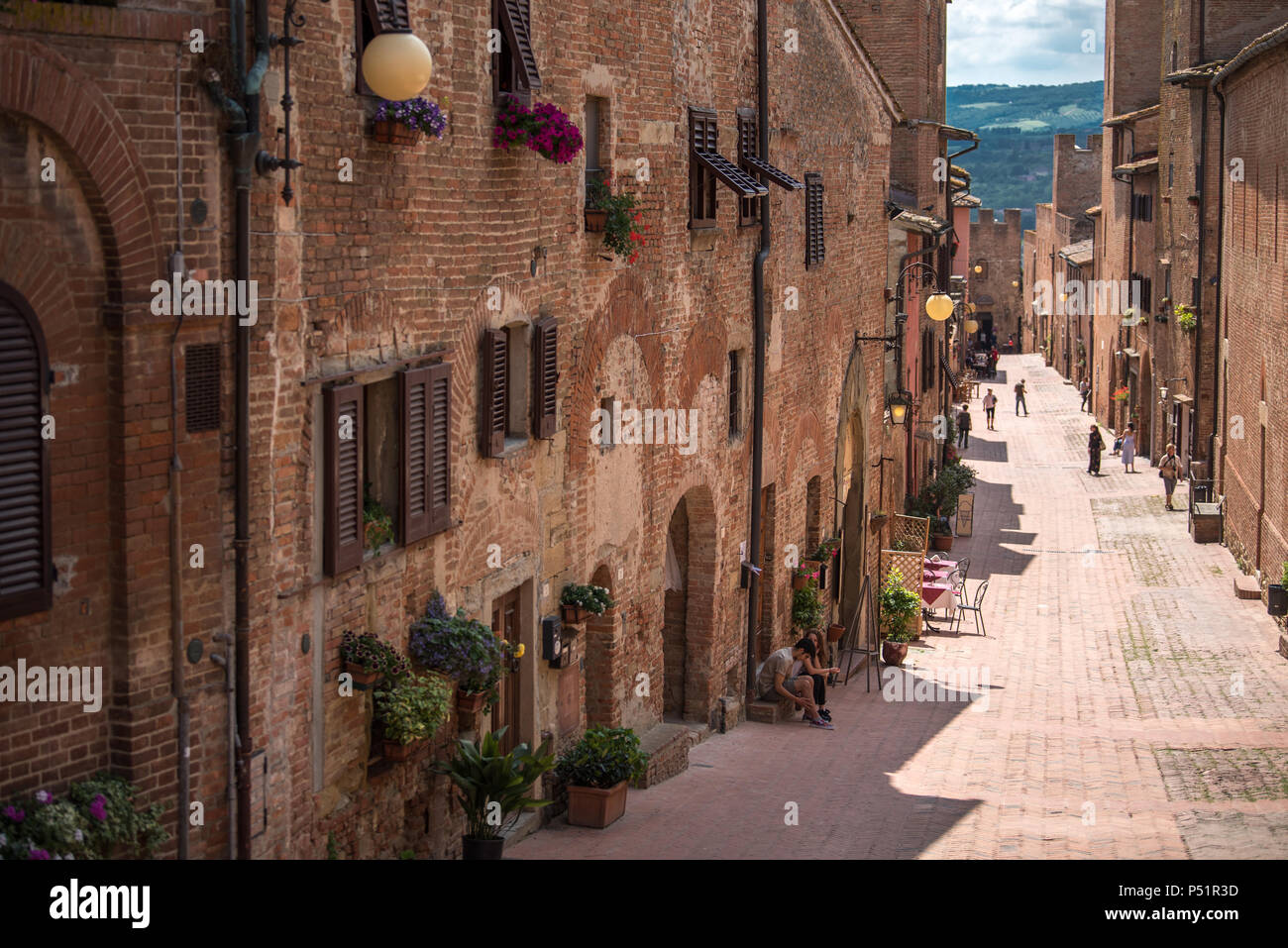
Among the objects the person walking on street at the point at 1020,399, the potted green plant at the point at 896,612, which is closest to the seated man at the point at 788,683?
the potted green plant at the point at 896,612

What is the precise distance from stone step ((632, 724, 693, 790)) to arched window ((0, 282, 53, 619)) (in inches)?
319

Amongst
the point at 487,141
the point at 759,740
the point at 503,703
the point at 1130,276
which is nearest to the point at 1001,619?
the point at 759,740

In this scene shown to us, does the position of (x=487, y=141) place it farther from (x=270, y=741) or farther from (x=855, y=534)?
(x=855, y=534)

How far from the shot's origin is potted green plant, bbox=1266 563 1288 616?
23.5 m

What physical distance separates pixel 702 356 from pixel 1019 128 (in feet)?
519

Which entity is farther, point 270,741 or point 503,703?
point 503,703

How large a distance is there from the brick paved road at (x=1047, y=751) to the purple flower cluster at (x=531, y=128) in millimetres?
5350

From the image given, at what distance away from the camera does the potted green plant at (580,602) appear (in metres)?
13.4

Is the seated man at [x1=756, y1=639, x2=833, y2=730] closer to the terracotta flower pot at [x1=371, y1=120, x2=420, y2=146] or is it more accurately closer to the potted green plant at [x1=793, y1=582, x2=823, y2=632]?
the potted green plant at [x1=793, y1=582, x2=823, y2=632]

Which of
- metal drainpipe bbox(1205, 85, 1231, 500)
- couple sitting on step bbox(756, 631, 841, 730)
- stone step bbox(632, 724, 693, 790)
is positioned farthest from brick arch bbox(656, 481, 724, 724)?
metal drainpipe bbox(1205, 85, 1231, 500)

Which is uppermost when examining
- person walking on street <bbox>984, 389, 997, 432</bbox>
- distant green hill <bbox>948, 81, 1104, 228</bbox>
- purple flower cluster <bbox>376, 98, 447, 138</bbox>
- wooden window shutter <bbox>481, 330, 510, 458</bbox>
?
distant green hill <bbox>948, 81, 1104, 228</bbox>

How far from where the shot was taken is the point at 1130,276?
47.7m

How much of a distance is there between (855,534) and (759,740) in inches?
306

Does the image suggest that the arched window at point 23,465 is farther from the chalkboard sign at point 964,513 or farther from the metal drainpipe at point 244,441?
the chalkboard sign at point 964,513
